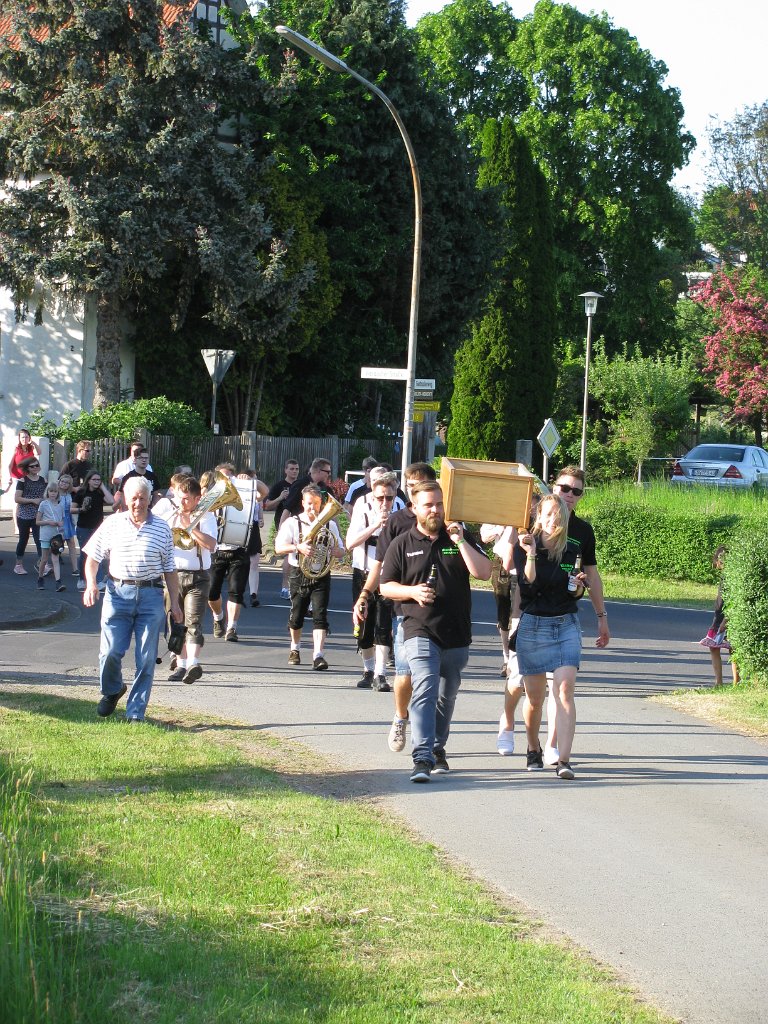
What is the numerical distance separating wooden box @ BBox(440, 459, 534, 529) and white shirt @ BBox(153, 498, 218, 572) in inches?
162

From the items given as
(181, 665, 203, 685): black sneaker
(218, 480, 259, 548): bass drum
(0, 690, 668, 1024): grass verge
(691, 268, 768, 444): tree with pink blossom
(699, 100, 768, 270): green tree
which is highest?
(699, 100, 768, 270): green tree

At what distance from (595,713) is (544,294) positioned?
33388mm

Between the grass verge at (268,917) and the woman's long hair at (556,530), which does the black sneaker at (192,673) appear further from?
the woman's long hair at (556,530)

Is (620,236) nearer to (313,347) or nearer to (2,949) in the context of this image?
(313,347)

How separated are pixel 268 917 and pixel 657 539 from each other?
20341 millimetres

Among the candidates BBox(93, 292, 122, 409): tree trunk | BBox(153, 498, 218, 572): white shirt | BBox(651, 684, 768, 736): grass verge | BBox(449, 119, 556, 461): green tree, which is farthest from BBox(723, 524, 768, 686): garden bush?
BBox(449, 119, 556, 461): green tree

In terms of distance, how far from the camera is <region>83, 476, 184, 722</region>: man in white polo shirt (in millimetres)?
9992

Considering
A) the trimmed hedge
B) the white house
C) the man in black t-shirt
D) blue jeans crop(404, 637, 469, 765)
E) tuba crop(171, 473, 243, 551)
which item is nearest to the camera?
blue jeans crop(404, 637, 469, 765)

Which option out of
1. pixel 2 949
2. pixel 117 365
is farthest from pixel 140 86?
pixel 2 949

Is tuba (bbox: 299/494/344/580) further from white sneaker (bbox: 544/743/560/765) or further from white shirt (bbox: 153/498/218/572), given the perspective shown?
white sneaker (bbox: 544/743/560/765)

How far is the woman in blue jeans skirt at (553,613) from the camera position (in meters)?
8.62

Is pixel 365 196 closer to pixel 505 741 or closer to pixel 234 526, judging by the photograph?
pixel 234 526

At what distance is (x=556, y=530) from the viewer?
863 centimetres

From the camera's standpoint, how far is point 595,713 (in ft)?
37.6
